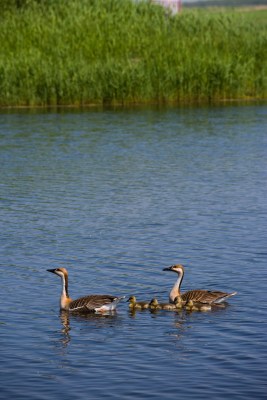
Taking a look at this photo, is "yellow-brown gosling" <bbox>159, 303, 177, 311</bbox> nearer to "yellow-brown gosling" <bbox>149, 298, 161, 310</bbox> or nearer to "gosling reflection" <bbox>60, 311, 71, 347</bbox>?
"yellow-brown gosling" <bbox>149, 298, 161, 310</bbox>

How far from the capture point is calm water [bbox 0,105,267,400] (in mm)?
14219

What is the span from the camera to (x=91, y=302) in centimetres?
1720

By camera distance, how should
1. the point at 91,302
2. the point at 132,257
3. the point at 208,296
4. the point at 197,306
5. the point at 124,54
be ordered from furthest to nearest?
the point at 124,54
the point at 132,257
the point at 197,306
the point at 208,296
the point at 91,302

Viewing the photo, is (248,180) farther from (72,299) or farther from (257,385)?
(257,385)

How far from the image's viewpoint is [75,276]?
20.0 meters

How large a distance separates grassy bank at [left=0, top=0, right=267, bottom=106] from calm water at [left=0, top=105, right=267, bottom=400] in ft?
24.5

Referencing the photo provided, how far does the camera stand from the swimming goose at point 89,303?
17.1 metres

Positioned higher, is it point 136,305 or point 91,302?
point 91,302

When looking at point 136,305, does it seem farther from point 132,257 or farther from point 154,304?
point 132,257

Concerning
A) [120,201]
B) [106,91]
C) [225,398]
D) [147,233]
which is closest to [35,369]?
[225,398]

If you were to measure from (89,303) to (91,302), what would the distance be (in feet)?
0.16

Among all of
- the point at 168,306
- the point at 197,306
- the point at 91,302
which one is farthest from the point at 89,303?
the point at 197,306

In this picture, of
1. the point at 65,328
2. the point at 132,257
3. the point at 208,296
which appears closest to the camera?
the point at 65,328

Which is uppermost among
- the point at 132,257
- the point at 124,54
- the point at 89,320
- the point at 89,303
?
the point at 124,54
